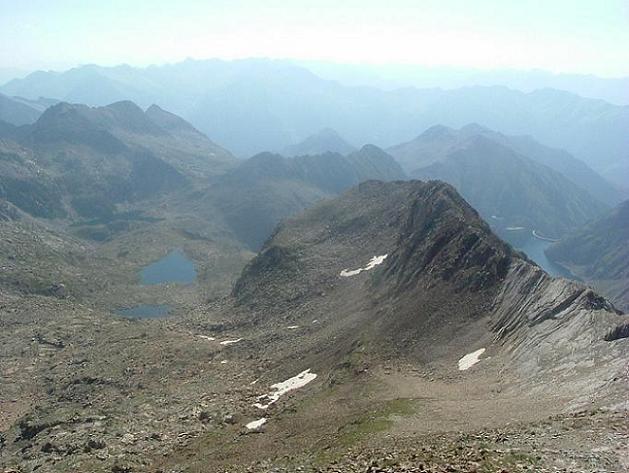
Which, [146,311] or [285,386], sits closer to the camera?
→ [285,386]

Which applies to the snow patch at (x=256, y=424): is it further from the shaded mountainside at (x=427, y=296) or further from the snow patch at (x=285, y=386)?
the shaded mountainside at (x=427, y=296)

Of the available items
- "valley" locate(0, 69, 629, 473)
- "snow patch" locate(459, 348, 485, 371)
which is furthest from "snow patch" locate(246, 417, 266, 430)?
"snow patch" locate(459, 348, 485, 371)

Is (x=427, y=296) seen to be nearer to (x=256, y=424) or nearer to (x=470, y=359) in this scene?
(x=470, y=359)

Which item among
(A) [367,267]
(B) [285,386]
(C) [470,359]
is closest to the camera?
(C) [470,359]

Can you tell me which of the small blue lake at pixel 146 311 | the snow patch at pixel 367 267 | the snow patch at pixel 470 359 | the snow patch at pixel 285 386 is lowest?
the small blue lake at pixel 146 311

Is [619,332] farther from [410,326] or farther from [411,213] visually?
[411,213]

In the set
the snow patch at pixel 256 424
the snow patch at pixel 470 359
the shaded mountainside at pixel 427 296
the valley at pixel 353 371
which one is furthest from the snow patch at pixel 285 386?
the snow patch at pixel 470 359

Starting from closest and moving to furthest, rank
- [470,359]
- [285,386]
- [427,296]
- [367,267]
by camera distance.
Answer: [470,359] → [285,386] → [427,296] → [367,267]

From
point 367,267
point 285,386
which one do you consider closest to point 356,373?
point 285,386
